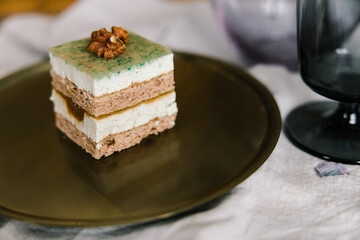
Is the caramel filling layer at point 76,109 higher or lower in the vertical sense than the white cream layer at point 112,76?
lower

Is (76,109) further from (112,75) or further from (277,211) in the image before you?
(277,211)

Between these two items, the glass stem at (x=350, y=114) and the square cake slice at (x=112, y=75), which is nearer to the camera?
the square cake slice at (x=112, y=75)

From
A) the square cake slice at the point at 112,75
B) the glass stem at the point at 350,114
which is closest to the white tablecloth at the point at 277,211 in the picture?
the glass stem at the point at 350,114

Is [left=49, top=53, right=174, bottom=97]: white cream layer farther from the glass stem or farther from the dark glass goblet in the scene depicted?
the glass stem

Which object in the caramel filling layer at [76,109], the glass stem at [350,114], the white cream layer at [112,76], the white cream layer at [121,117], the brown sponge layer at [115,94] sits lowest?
the glass stem at [350,114]

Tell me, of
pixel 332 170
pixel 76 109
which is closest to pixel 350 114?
pixel 332 170

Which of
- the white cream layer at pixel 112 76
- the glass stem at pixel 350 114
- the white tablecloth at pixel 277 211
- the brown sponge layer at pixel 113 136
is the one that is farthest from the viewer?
the glass stem at pixel 350 114

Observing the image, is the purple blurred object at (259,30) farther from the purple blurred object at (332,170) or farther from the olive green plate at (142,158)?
the purple blurred object at (332,170)
